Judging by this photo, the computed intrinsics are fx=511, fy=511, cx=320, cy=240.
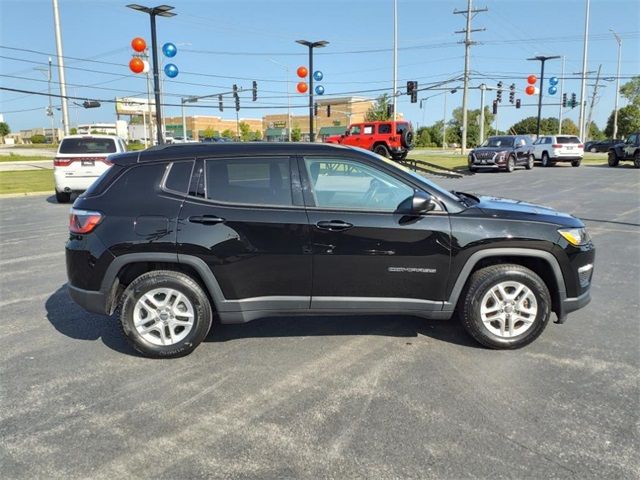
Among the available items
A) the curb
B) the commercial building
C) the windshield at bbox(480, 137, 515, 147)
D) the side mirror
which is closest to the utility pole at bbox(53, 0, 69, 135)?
the curb

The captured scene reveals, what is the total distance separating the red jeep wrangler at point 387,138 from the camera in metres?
30.4

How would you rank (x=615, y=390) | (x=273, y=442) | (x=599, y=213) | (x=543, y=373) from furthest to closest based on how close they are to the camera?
1. (x=599, y=213)
2. (x=543, y=373)
3. (x=615, y=390)
4. (x=273, y=442)

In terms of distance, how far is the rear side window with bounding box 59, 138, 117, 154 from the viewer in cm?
1329

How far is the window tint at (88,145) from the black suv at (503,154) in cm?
1736

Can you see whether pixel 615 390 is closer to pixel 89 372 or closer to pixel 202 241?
pixel 202 241

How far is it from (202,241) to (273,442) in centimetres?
164

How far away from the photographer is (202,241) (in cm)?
391

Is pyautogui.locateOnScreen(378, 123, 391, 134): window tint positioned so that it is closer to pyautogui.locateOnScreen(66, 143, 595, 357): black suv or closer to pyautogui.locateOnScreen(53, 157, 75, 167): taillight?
pyautogui.locateOnScreen(53, 157, 75, 167): taillight

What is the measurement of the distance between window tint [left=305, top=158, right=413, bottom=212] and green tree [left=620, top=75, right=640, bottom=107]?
3322 inches

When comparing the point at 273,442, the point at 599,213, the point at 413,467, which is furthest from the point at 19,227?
the point at 599,213

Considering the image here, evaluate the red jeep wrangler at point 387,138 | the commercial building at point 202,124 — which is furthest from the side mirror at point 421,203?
the commercial building at point 202,124

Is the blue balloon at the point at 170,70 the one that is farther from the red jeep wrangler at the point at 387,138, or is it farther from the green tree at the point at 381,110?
the green tree at the point at 381,110

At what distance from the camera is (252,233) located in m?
3.92

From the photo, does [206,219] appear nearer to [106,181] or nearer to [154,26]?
[106,181]
